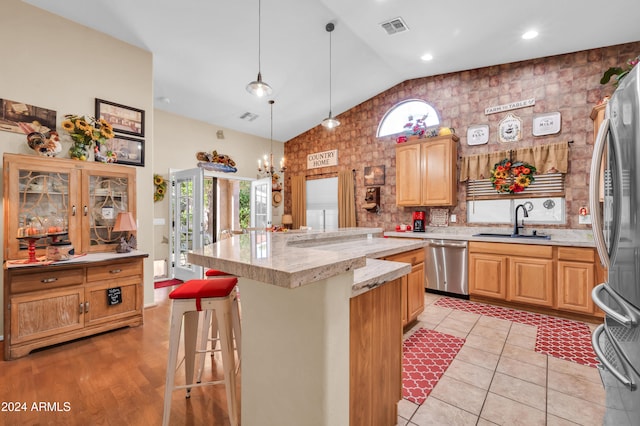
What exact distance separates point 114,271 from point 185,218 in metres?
2.14

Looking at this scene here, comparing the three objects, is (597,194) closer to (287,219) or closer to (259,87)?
(259,87)

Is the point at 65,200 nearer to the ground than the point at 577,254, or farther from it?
farther from it

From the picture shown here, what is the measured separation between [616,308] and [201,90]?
524 centimetres

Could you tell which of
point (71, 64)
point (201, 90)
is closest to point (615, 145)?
point (71, 64)

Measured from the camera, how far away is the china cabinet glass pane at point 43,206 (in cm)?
257

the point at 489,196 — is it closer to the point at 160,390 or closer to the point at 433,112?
the point at 433,112

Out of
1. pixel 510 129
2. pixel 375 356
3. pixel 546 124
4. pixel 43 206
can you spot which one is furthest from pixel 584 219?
pixel 43 206

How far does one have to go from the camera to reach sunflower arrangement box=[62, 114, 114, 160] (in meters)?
2.89

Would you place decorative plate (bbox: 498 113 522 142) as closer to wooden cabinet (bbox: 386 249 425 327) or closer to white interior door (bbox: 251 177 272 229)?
wooden cabinet (bbox: 386 249 425 327)

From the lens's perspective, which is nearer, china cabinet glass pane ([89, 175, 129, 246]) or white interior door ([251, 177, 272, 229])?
china cabinet glass pane ([89, 175, 129, 246])

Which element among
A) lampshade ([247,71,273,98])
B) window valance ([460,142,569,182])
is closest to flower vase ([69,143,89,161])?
lampshade ([247,71,273,98])

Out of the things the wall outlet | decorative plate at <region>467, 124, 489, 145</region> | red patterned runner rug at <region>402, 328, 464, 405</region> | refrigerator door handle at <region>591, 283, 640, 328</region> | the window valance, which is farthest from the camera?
decorative plate at <region>467, 124, 489, 145</region>

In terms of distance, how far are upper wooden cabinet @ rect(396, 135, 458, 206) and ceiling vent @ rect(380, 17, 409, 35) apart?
167 centimetres

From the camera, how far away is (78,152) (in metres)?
2.91
